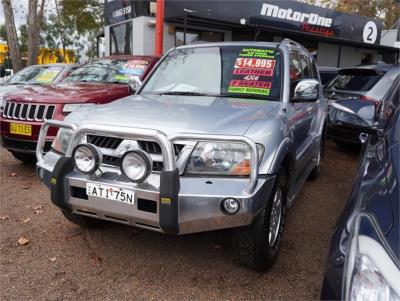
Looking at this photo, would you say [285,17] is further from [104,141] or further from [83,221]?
[104,141]

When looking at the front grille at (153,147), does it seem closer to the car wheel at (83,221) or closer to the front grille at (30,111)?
the car wheel at (83,221)

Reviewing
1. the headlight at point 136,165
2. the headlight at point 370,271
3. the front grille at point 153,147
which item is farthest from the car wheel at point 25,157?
the headlight at point 370,271

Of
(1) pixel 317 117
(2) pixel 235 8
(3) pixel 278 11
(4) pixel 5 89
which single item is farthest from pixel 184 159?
(3) pixel 278 11

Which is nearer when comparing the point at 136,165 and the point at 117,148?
the point at 136,165

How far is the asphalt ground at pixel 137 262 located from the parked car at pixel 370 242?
1130 millimetres

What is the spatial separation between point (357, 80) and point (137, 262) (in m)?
5.23

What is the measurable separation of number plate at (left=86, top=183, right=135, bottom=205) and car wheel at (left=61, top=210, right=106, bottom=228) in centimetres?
93

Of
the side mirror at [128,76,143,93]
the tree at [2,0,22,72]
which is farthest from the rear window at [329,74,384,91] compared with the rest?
the tree at [2,0,22,72]

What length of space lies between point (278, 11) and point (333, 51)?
5.59 m

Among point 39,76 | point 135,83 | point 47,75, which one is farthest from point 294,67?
point 39,76

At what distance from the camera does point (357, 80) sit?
673 cm

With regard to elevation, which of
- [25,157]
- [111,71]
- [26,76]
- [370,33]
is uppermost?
[370,33]

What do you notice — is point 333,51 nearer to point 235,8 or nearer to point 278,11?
point 278,11

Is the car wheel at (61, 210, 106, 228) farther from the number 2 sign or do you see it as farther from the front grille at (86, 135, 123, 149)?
the number 2 sign
